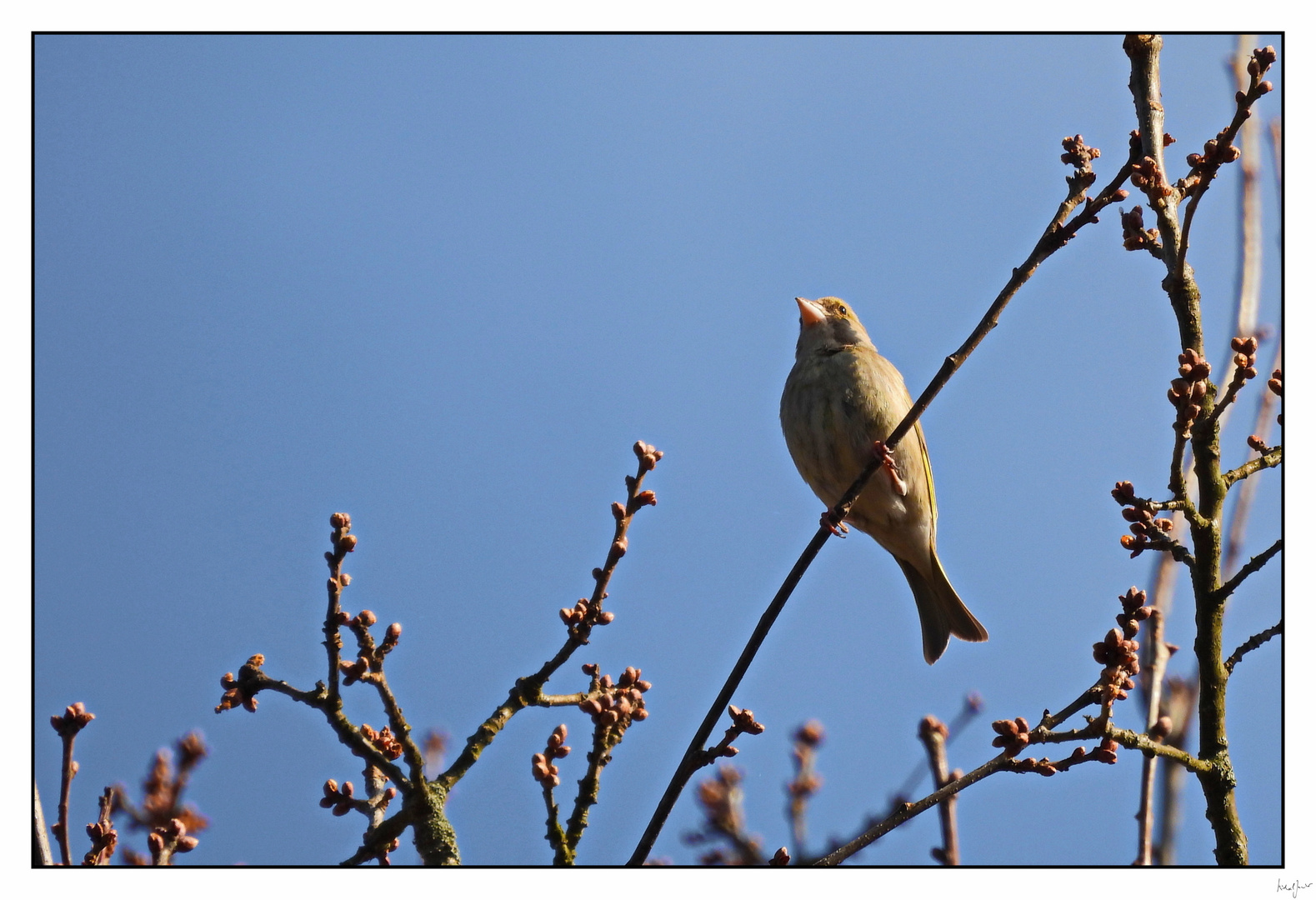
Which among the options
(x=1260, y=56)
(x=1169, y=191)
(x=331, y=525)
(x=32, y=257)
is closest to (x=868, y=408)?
(x=1169, y=191)

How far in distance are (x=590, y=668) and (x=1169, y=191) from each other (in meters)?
2.75

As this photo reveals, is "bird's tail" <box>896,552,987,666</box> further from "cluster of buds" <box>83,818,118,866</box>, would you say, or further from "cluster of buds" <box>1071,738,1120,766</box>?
"cluster of buds" <box>83,818,118,866</box>

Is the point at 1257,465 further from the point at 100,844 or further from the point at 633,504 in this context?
the point at 100,844

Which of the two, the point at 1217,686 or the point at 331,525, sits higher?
the point at 331,525

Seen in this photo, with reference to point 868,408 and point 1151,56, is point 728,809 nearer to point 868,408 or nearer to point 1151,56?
point 868,408

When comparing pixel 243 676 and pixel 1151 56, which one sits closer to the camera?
pixel 243 676

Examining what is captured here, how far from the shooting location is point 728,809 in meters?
4.61

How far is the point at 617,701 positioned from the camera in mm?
3955

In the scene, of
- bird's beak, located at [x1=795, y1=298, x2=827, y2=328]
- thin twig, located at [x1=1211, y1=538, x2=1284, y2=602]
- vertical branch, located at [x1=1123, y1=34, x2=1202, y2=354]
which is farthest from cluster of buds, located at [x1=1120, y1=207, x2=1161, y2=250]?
bird's beak, located at [x1=795, y1=298, x2=827, y2=328]

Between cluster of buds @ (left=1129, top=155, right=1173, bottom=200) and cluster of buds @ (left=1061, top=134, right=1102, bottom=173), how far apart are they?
144 millimetres

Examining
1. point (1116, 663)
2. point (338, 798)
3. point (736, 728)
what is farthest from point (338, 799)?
point (1116, 663)

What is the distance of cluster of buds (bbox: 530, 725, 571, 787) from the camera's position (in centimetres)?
381

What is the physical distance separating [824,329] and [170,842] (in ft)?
16.9

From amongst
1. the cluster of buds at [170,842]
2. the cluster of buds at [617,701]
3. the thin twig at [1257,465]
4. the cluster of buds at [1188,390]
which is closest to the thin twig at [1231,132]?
the cluster of buds at [1188,390]
